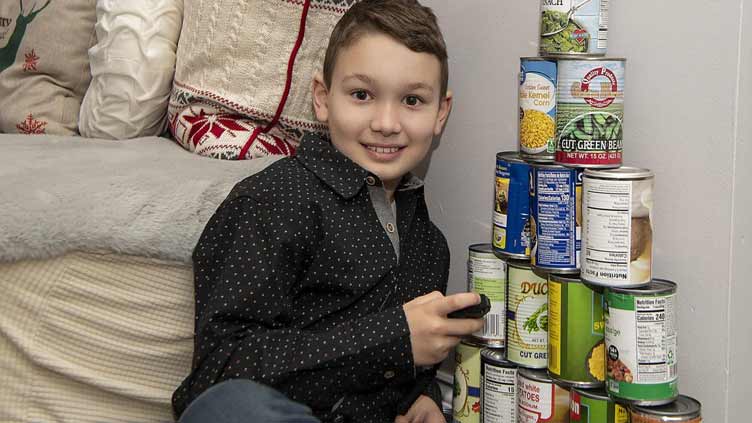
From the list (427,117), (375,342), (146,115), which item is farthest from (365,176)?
(146,115)

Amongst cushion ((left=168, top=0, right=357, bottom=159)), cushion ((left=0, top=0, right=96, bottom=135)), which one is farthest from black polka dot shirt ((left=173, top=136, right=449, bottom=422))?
cushion ((left=0, top=0, right=96, bottom=135))

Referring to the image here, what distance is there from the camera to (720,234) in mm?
1108

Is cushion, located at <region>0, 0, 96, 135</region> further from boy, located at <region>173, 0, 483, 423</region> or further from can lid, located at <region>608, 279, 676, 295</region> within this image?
can lid, located at <region>608, 279, 676, 295</region>

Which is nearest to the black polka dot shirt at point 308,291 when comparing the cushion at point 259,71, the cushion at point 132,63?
the cushion at point 259,71

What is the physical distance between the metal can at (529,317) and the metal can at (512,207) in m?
0.03

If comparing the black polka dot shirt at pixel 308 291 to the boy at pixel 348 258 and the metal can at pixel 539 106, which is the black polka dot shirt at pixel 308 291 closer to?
the boy at pixel 348 258

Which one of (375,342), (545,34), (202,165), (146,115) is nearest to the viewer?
(375,342)

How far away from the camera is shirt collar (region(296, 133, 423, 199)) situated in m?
1.17

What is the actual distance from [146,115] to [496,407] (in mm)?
843

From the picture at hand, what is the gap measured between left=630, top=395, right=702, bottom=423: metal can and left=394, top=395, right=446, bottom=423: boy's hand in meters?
0.34

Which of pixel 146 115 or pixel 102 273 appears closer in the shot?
pixel 102 273

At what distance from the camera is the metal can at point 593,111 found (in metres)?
1.11

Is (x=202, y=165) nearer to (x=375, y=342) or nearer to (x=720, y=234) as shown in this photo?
(x=375, y=342)

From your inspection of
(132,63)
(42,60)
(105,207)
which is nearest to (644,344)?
(105,207)
